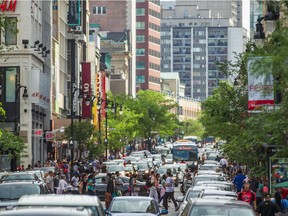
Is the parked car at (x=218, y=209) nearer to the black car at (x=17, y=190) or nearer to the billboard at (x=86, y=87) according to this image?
the black car at (x=17, y=190)

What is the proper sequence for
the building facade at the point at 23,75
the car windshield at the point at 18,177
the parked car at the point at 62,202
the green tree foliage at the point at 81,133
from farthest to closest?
1. the green tree foliage at the point at 81,133
2. the building facade at the point at 23,75
3. the car windshield at the point at 18,177
4. the parked car at the point at 62,202

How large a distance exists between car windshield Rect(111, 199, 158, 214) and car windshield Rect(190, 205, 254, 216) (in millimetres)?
7097

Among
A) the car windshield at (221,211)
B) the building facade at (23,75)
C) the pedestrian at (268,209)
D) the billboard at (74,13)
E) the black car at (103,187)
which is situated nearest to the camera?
the car windshield at (221,211)

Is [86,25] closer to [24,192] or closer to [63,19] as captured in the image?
[63,19]

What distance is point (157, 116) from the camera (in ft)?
613

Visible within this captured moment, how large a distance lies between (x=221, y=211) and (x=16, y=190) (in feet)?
38.9

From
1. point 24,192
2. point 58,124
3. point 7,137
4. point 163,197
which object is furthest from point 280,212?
point 58,124

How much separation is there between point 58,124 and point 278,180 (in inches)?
2984

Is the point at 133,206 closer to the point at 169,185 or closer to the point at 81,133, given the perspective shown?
the point at 169,185

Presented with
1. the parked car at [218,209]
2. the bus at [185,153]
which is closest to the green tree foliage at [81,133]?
the bus at [185,153]

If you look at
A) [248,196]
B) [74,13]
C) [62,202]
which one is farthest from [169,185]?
[74,13]

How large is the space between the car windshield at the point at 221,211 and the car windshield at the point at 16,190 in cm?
1107

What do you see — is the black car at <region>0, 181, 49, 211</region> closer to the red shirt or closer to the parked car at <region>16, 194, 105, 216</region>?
the red shirt

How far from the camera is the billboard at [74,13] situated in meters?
126
